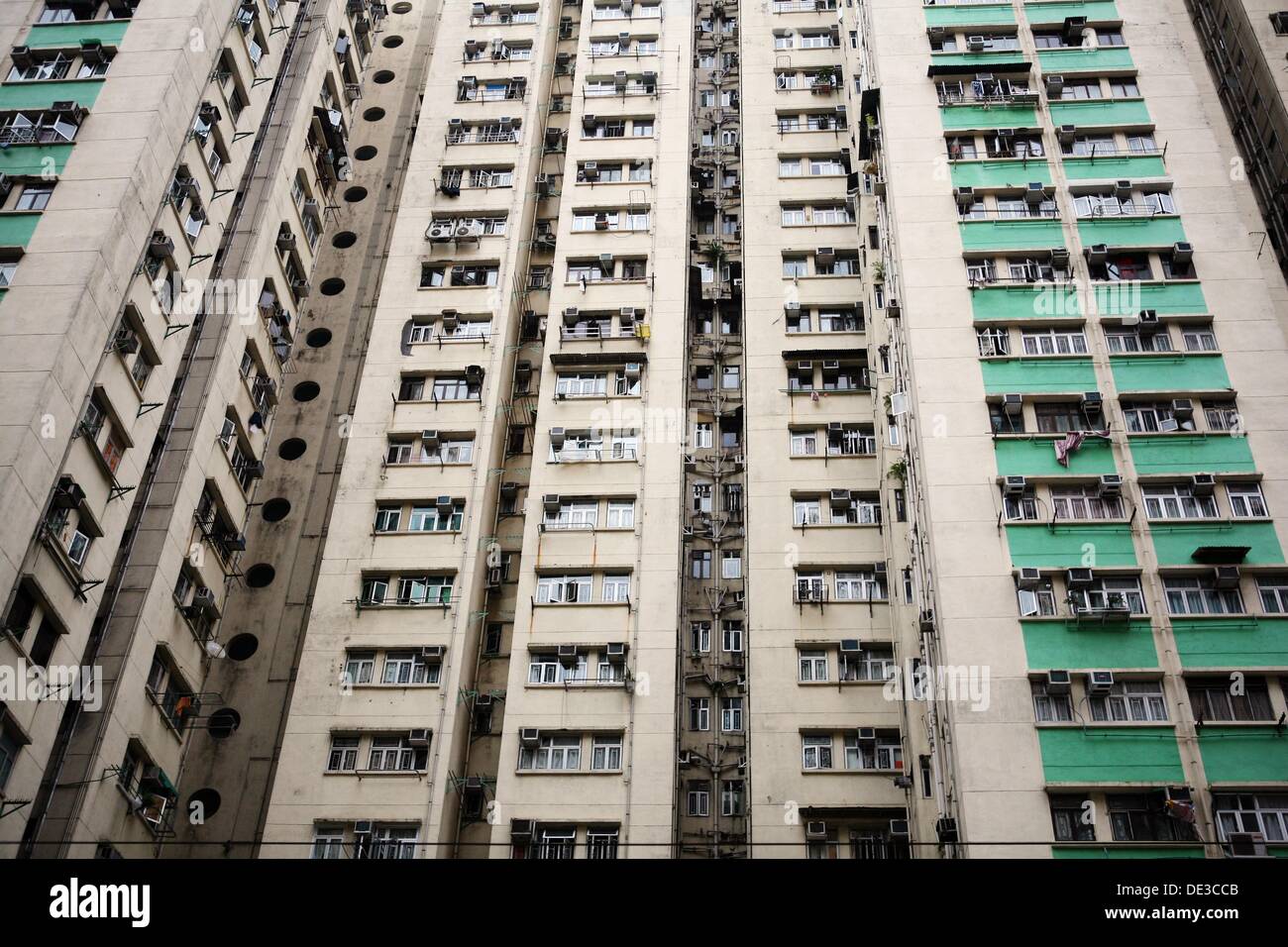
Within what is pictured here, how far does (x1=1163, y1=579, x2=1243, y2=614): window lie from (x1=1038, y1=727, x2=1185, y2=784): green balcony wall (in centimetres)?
289

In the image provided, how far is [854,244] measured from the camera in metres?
39.3

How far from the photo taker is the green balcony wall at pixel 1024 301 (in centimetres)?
3164

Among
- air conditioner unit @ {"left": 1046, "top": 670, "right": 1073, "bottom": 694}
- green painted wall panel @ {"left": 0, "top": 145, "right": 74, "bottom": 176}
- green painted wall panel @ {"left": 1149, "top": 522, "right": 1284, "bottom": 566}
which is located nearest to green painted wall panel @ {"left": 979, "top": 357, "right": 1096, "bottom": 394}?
green painted wall panel @ {"left": 1149, "top": 522, "right": 1284, "bottom": 566}

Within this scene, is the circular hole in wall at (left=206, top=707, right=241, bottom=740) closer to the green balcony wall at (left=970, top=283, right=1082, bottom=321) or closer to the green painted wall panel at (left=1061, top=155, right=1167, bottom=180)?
the green balcony wall at (left=970, top=283, right=1082, bottom=321)

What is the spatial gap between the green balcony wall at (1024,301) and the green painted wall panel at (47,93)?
22483mm

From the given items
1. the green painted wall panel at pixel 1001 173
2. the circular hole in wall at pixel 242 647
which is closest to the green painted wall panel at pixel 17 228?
the circular hole in wall at pixel 242 647

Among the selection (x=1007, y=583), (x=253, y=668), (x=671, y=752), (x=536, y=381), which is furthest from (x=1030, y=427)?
(x=253, y=668)

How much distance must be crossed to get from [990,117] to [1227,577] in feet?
49.3

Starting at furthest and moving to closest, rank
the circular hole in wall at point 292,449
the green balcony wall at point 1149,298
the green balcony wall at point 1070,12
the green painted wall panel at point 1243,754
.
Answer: the green balcony wall at point 1070,12
the circular hole in wall at point 292,449
the green balcony wall at point 1149,298
the green painted wall panel at point 1243,754

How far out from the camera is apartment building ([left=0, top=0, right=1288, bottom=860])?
26578mm

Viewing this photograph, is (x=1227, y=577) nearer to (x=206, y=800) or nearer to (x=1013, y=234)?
(x=1013, y=234)

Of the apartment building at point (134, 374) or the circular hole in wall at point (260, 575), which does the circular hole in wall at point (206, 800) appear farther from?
the circular hole in wall at point (260, 575)

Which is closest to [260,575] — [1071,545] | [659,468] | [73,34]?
[659,468]

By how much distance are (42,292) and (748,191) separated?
21547 mm
